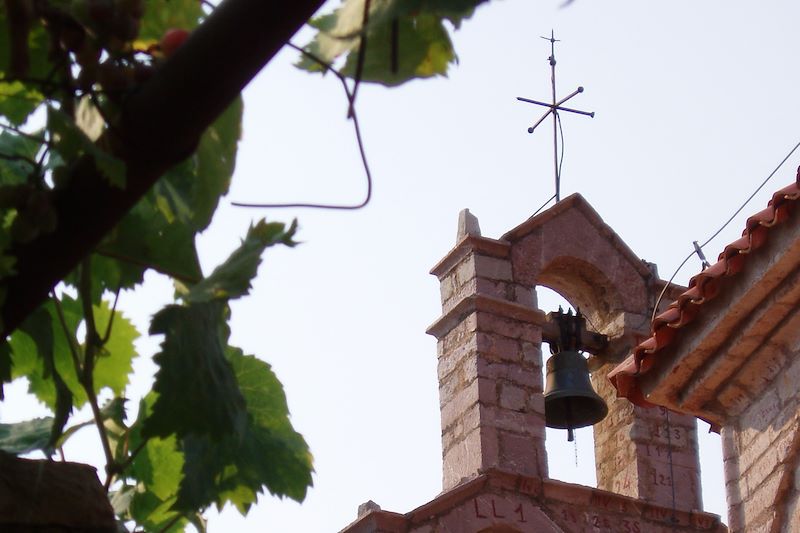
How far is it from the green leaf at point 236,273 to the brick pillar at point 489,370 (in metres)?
7.66

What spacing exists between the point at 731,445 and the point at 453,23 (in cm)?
587

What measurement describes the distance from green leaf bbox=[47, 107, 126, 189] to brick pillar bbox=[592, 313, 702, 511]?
27.3 ft

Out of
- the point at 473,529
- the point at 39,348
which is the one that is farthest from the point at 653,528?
the point at 39,348

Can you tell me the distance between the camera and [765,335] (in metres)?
6.76

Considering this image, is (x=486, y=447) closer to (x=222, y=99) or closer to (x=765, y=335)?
(x=765, y=335)

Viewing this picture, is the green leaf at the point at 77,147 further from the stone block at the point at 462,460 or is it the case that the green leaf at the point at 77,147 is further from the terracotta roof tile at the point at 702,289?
the stone block at the point at 462,460

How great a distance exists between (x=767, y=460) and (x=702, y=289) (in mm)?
736

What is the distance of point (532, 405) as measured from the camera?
9.42m

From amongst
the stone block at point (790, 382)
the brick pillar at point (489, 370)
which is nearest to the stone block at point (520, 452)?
the brick pillar at point (489, 370)

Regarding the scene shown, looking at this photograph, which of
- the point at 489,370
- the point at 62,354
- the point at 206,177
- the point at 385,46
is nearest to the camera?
the point at 385,46

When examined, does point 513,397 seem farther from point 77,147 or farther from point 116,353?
point 77,147

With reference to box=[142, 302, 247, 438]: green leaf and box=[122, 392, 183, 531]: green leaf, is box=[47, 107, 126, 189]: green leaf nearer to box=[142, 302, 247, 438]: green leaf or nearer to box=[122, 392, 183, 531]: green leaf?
box=[142, 302, 247, 438]: green leaf

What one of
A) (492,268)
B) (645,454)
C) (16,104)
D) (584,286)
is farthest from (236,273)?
(584,286)

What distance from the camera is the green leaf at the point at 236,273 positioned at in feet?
5.14
